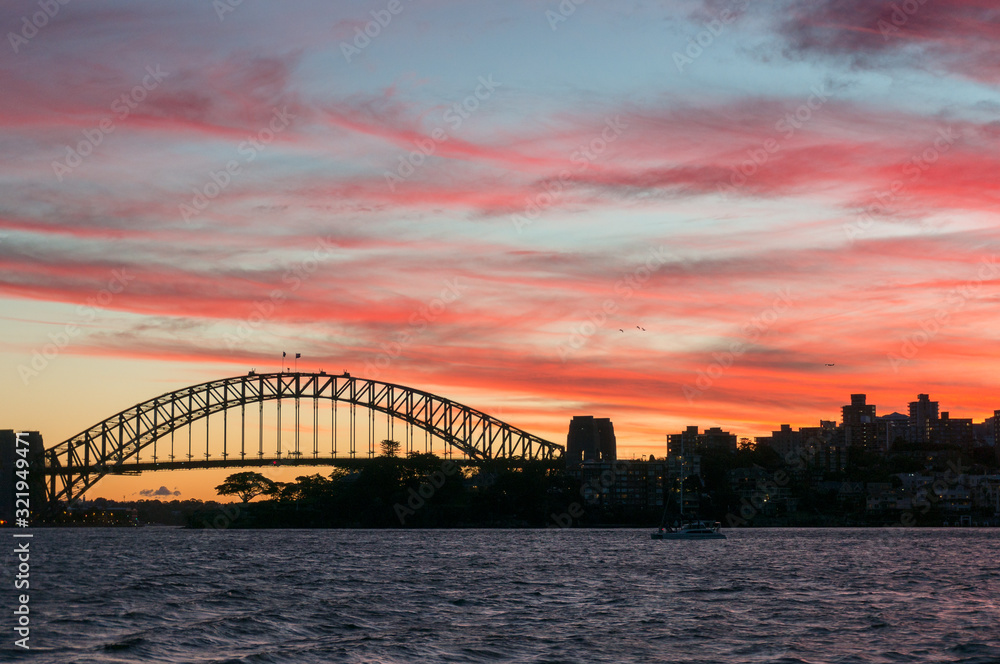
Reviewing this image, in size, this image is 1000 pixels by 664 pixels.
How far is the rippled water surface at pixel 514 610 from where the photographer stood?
38594 millimetres

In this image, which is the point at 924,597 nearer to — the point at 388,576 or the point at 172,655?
the point at 388,576

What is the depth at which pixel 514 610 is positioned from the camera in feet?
167

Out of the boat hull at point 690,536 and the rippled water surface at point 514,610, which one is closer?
the rippled water surface at point 514,610

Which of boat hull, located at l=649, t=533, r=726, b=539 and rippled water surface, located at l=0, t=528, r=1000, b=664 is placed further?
boat hull, located at l=649, t=533, r=726, b=539

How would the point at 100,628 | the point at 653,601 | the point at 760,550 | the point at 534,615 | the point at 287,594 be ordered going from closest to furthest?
the point at 100,628 → the point at 534,615 → the point at 653,601 → the point at 287,594 → the point at 760,550

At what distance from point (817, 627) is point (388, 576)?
114 ft

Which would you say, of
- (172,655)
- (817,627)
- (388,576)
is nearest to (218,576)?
(388,576)

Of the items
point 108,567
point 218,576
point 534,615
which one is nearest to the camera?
point 534,615

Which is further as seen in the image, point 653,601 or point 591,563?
point 591,563

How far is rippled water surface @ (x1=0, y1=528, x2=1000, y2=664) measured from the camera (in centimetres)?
3859

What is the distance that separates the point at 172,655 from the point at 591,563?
175ft

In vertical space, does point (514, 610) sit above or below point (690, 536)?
above

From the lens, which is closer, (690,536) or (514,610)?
(514,610)

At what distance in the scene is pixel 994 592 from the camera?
5978cm
